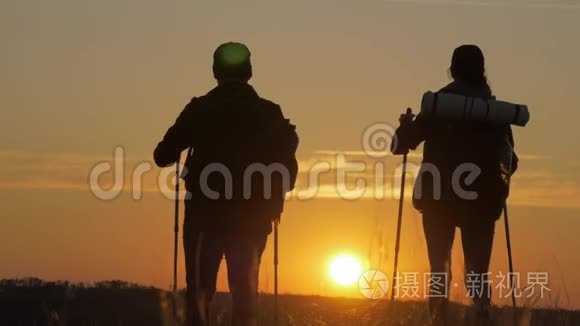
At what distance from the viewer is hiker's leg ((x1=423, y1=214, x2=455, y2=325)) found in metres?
12.8

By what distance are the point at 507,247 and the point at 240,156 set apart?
13.1 feet

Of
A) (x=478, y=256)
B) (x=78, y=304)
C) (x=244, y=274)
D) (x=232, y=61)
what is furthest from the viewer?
(x=78, y=304)

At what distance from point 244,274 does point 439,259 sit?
241cm

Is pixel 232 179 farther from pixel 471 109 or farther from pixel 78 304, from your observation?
pixel 78 304

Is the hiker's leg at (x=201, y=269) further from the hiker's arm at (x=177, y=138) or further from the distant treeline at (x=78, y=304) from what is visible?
the distant treeline at (x=78, y=304)

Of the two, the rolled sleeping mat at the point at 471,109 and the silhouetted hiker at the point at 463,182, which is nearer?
the rolled sleeping mat at the point at 471,109

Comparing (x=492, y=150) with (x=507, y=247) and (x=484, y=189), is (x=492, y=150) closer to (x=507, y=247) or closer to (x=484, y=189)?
(x=484, y=189)

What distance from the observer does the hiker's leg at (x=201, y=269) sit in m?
11.3

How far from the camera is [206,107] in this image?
11.4m

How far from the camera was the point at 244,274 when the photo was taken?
442 inches

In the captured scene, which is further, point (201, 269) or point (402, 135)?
point (402, 135)

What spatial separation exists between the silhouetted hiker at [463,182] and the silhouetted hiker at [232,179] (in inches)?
71.3

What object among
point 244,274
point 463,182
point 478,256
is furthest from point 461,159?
point 244,274

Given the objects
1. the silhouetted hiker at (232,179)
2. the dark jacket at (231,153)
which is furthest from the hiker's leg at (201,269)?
the dark jacket at (231,153)
